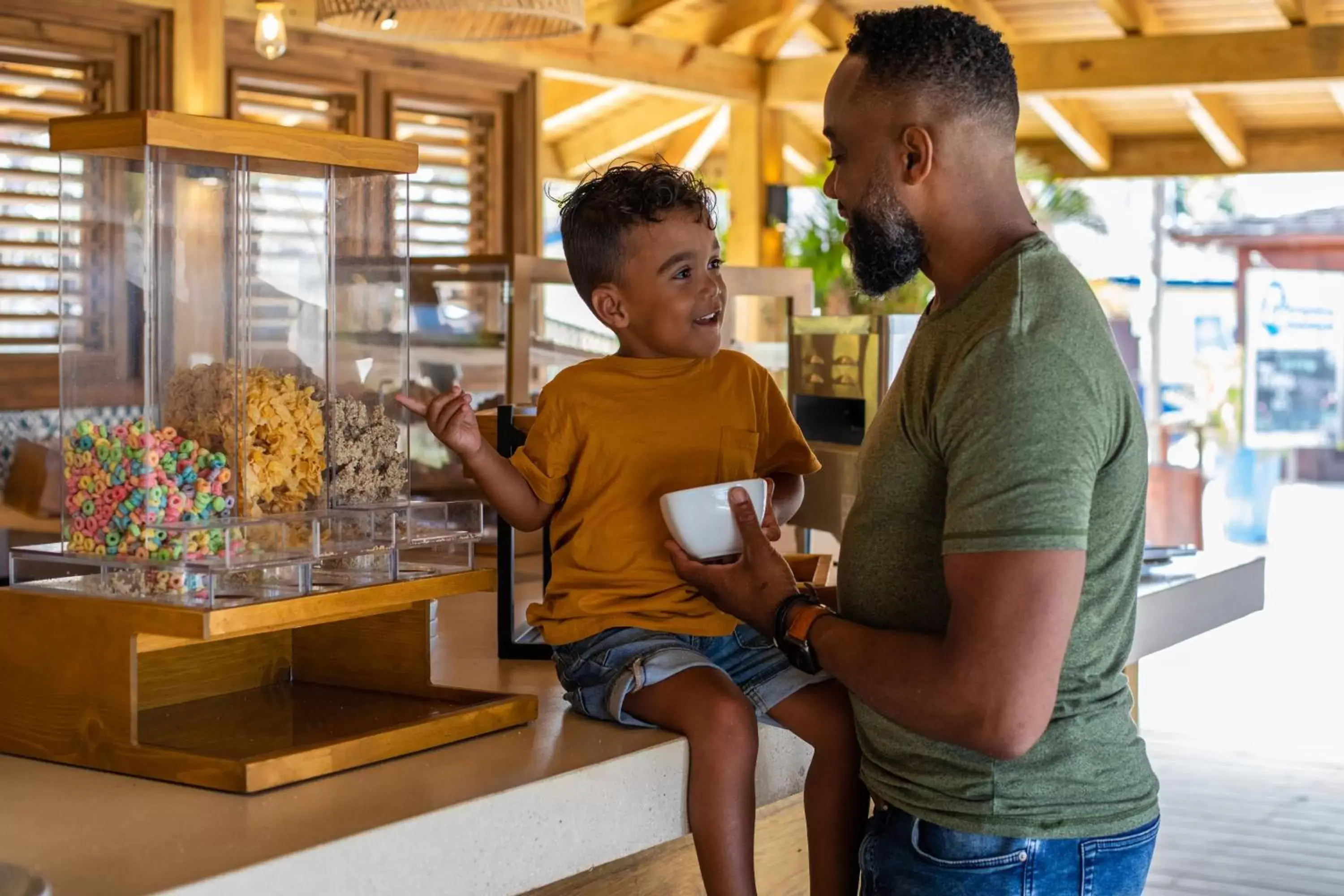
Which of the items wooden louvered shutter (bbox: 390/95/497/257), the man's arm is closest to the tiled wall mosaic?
wooden louvered shutter (bbox: 390/95/497/257)

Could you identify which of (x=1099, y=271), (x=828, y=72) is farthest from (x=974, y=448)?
(x=1099, y=271)

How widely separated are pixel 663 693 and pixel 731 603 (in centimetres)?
18

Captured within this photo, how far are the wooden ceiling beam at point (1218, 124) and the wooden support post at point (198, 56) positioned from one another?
4.35 m

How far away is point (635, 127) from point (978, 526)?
7606 mm

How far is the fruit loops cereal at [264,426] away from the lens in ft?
5.03

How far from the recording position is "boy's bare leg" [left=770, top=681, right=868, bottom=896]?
170 cm

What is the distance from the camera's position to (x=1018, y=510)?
3.96 feet

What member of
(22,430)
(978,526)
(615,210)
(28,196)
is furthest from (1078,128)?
(978,526)

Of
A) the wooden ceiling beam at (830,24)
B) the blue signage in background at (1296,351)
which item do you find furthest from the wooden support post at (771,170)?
the blue signage in background at (1296,351)

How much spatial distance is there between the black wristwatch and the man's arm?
0.16 m

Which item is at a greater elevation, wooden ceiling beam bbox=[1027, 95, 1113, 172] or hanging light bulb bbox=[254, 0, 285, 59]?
wooden ceiling beam bbox=[1027, 95, 1113, 172]

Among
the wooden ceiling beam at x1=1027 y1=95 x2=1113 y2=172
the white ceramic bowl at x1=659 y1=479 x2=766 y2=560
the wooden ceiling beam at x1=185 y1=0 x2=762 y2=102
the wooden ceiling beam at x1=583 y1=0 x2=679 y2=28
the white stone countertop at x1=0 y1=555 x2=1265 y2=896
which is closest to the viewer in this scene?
the white stone countertop at x1=0 y1=555 x2=1265 y2=896

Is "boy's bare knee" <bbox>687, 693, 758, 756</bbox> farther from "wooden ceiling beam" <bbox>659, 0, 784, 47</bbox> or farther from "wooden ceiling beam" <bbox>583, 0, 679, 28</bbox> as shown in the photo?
"wooden ceiling beam" <bbox>659, 0, 784, 47</bbox>

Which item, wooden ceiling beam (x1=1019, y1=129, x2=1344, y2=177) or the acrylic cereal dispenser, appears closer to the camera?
the acrylic cereal dispenser
